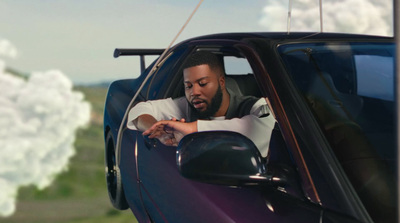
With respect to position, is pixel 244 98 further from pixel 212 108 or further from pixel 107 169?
pixel 107 169

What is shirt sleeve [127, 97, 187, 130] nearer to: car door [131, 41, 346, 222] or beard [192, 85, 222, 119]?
car door [131, 41, 346, 222]

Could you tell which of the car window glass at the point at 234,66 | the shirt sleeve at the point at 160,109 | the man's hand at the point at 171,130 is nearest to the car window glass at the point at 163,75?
the shirt sleeve at the point at 160,109

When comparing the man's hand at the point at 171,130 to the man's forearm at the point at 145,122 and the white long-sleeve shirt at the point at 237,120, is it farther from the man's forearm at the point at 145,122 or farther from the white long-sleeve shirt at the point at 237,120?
the man's forearm at the point at 145,122

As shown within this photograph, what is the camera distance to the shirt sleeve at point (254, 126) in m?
2.38

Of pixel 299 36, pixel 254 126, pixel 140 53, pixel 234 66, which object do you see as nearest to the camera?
pixel 254 126

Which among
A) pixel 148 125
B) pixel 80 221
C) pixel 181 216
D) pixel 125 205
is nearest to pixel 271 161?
pixel 181 216

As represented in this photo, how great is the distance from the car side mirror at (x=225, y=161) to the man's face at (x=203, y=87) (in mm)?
877

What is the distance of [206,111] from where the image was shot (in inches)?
113

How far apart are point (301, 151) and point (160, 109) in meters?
1.43

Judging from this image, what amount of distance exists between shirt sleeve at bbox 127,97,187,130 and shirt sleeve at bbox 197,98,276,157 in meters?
0.61

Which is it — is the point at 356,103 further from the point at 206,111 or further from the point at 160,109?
the point at 160,109

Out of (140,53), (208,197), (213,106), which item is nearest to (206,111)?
(213,106)

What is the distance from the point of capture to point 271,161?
6.57ft

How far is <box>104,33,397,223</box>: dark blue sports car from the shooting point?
174cm
